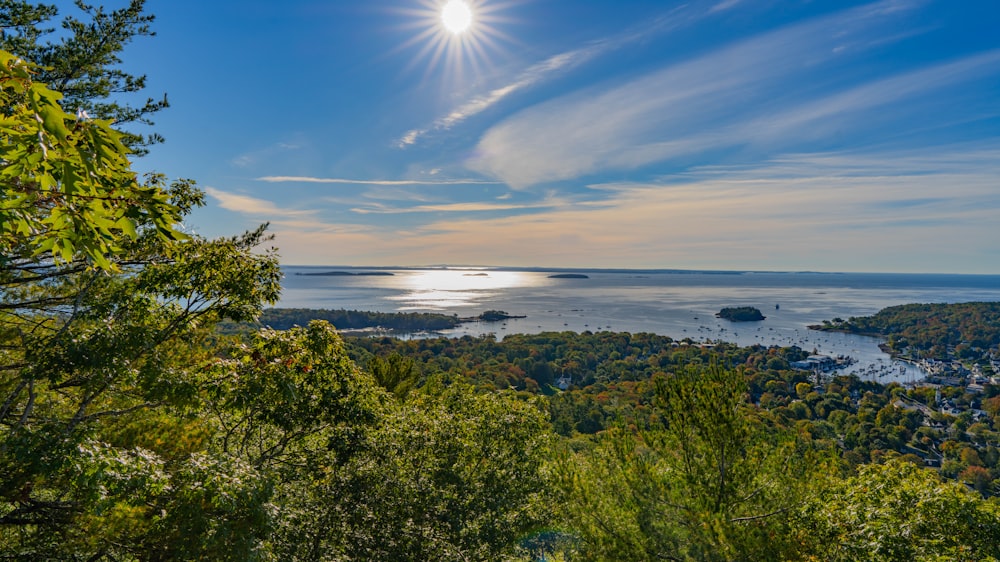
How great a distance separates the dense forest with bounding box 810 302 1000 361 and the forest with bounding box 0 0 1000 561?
124192 millimetres

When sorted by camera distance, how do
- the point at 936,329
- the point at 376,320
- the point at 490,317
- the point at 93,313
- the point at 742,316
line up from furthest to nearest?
1. the point at 742,316
2. the point at 490,317
3. the point at 376,320
4. the point at 936,329
5. the point at 93,313

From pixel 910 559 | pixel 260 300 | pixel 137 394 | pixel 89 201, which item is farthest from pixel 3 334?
pixel 910 559

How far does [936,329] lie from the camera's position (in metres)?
113

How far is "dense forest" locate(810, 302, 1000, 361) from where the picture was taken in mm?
97375

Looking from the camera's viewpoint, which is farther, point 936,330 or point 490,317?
point 490,317

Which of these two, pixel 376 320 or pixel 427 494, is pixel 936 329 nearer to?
pixel 376 320

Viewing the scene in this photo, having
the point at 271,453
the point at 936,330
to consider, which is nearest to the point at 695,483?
the point at 271,453

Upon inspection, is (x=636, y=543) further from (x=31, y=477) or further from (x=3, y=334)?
(x=3, y=334)

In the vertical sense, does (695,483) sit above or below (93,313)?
below

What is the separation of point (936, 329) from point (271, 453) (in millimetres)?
162376

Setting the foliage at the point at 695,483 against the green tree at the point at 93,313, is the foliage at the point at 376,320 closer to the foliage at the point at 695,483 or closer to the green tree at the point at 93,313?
the green tree at the point at 93,313

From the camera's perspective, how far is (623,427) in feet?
26.1

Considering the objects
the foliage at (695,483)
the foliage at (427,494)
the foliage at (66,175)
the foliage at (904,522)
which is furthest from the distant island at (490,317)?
the foliage at (66,175)

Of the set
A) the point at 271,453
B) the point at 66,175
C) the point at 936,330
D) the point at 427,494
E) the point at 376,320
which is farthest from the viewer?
the point at 376,320
